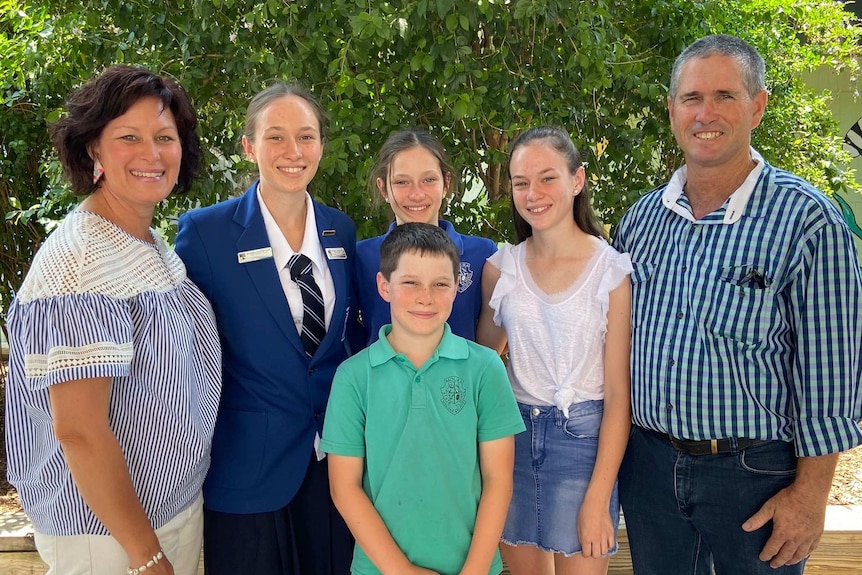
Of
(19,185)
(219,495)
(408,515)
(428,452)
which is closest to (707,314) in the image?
(428,452)

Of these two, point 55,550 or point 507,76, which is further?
point 507,76

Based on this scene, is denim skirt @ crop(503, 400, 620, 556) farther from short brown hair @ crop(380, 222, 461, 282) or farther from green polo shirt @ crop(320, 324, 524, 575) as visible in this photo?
short brown hair @ crop(380, 222, 461, 282)

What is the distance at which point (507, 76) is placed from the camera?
3170 mm

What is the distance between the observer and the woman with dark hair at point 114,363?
66.3 inches

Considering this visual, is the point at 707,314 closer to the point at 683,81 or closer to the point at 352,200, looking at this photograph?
the point at 683,81

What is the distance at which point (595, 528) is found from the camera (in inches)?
85.7

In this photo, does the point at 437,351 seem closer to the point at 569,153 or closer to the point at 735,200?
the point at 569,153

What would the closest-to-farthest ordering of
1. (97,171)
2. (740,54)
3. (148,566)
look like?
1. (148,566)
2. (97,171)
3. (740,54)

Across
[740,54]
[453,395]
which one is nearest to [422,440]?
[453,395]

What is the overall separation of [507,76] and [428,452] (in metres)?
1.82

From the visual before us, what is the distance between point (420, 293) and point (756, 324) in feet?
3.07

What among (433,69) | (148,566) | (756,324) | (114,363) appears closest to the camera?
(114,363)

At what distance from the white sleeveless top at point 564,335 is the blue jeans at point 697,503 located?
0.27 meters

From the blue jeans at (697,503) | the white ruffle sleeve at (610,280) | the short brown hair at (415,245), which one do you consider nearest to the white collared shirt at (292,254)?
the short brown hair at (415,245)
